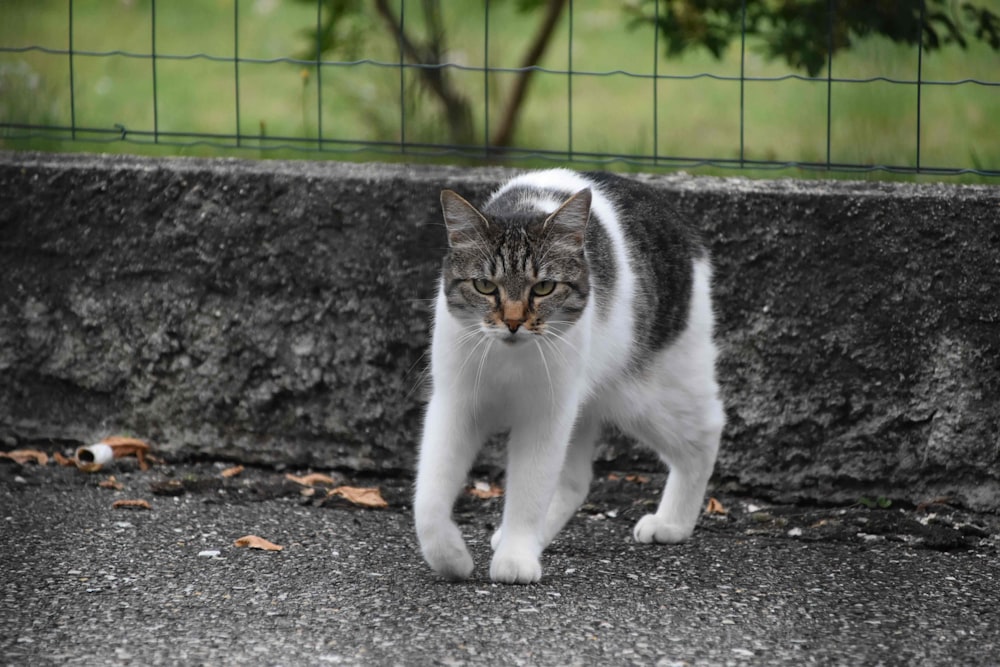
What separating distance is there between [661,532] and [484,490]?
829 millimetres

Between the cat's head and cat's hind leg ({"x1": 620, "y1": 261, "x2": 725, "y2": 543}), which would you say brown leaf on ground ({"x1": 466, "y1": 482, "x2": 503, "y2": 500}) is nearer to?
cat's hind leg ({"x1": 620, "y1": 261, "x2": 725, "y2": 543})

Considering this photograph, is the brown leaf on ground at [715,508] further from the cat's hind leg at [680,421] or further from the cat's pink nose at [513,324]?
the cat's pink nose at [513,324]

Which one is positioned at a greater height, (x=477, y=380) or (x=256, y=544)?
(x=477, y=380)

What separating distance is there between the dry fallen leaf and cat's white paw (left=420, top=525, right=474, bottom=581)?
6.38ft

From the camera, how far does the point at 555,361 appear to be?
3701mm

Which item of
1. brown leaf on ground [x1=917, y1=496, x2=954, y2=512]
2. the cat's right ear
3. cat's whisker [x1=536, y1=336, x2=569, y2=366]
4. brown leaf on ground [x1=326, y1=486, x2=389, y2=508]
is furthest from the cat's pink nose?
brown leaf on ground [x1=917, y1=496, x2=954, y2=512]

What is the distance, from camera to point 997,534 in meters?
4.23

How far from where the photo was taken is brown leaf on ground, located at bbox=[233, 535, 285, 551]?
398 cm

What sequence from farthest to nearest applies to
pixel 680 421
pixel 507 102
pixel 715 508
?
pixel 507 102
pixel 715 508
pixel 680 421

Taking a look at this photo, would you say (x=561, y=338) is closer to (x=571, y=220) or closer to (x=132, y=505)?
(x=571, y=220)

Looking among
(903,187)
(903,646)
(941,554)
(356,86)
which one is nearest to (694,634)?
(903,646)

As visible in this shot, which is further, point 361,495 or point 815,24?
point 815,24

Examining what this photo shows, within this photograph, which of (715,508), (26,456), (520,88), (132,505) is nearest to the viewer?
(132,505)

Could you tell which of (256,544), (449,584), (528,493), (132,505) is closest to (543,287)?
(528,493)
